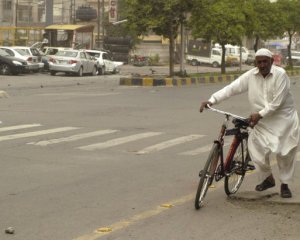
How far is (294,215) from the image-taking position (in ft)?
20.6

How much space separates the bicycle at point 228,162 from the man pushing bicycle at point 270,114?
0.14 meters

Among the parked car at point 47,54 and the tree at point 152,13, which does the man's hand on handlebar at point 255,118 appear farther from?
the parked car at point 47,54

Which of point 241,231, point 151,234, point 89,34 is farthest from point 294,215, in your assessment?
point 89,34

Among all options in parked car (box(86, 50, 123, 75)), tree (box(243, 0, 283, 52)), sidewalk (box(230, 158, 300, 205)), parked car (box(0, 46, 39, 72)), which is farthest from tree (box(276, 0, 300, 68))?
sidewalk (box(230, 158, 300, 205))

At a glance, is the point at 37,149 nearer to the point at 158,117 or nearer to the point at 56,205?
the point at 56,205

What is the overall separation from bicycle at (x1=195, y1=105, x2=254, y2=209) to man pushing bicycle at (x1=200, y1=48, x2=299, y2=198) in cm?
14

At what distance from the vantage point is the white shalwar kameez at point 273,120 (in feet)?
21.5

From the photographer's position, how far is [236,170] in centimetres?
693

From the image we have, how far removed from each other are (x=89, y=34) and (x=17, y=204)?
45831mm

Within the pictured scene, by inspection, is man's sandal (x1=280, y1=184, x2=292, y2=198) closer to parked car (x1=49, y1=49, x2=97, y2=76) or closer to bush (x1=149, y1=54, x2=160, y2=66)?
parked car (x1=49, y1=49, x2=97, y2=76)

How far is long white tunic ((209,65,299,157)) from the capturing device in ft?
21.4

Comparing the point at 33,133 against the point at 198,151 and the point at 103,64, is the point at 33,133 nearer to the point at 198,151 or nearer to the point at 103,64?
the point at 198,151

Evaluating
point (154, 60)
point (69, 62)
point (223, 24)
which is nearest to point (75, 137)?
point (69, 62)

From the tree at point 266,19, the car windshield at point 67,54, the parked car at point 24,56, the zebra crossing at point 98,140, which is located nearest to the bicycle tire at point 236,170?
the zebra crossing at point 98,140
